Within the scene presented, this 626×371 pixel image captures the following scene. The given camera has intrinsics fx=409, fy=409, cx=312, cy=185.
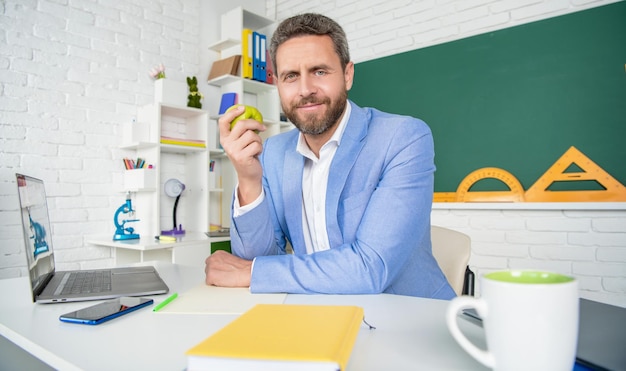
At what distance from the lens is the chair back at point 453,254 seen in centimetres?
134

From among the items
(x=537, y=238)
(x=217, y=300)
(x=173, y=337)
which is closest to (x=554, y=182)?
(x=537, y=238)

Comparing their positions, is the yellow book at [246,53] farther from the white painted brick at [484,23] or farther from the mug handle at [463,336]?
the mug handle at [463,336]

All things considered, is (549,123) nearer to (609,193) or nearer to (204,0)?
(609,193)

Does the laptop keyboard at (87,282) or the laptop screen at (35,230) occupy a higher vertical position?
the laptop screen at (35,230)

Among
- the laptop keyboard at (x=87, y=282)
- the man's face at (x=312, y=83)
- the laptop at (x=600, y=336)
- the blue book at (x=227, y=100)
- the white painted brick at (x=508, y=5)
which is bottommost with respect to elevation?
the laptop keyboard at (x=87, y=282)

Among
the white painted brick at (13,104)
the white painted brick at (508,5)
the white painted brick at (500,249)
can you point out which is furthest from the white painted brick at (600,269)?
the white painted brick at (13,104)

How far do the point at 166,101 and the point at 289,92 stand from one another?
202cm

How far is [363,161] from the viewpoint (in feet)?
3.88

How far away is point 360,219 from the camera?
3.79 feet

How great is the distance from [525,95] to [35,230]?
259 centimetres

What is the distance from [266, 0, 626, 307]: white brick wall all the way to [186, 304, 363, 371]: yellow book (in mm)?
1891

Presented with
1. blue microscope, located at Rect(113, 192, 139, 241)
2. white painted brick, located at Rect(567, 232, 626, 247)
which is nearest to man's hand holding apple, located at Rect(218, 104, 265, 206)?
blue microscope, located at Rect(113, 192, 139, 241)

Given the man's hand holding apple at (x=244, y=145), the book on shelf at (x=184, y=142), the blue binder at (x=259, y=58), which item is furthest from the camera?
the blue binder at (x=259, y=58)

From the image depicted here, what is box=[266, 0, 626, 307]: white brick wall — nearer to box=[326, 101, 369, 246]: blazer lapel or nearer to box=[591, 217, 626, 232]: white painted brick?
box=[591, 217, 626, 232]: white painted brick
